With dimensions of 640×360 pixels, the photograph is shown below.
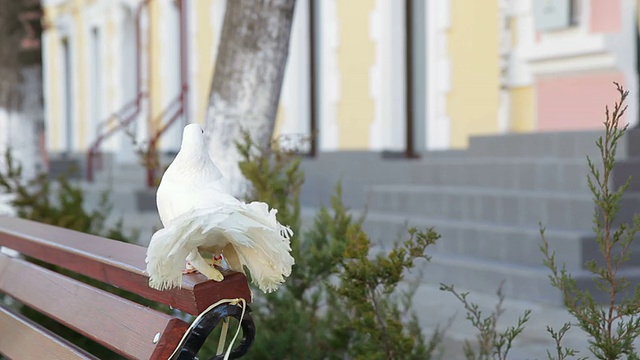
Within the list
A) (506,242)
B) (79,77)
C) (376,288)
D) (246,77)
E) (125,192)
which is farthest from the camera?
(79,77)

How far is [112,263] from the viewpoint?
2.37 m

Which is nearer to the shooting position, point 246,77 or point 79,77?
point 246,77

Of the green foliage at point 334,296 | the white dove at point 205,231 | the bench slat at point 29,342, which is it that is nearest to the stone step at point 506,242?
the green foliage at point 334,296

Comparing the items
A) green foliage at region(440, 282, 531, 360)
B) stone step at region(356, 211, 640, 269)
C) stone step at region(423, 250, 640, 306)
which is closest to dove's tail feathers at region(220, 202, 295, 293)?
green foliage at region(440, 282, 531, 360)

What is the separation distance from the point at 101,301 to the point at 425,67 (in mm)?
8134

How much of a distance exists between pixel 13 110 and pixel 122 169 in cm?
599

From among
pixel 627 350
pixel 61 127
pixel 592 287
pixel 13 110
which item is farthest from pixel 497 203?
pixel 61 127

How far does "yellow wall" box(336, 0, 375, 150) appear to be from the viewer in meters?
10.6

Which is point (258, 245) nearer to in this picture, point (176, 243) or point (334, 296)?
point (176, 243)

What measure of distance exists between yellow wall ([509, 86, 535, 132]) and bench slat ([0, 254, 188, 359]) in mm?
5879

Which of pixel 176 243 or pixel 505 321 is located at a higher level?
pixel 176 243

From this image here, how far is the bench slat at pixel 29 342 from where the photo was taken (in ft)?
8.38

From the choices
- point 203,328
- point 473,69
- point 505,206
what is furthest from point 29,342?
point 473,69

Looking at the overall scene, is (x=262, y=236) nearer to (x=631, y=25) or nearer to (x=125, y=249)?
(x=125, y=249)
